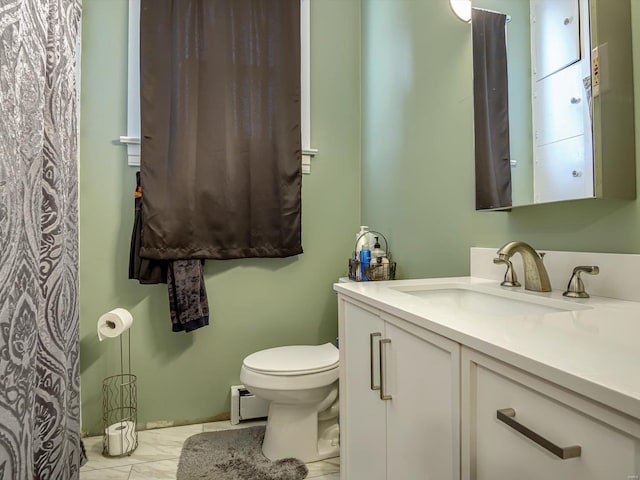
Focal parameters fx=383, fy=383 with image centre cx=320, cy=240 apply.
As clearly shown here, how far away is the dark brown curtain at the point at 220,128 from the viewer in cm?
197

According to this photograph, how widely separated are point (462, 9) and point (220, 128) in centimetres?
127

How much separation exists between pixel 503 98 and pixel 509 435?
103cm

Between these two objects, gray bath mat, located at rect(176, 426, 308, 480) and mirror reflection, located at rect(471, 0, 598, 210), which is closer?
mirror reflection, located at rect(471, 0, 598, 210)

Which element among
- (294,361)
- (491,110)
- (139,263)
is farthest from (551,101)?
(139,263)

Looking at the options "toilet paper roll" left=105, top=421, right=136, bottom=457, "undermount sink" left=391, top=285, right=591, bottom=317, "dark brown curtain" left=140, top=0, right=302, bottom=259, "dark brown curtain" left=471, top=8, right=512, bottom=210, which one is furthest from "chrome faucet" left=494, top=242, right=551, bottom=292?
"toilet paper roll" left=105, top=421, right=136, bottom=457

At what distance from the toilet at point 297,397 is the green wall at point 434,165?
62cm

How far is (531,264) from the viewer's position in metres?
1.03

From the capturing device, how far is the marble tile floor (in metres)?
1.61

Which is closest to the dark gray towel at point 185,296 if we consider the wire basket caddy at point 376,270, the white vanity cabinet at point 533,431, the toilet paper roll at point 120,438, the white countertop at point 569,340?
the toilet paper roll at point 120,438

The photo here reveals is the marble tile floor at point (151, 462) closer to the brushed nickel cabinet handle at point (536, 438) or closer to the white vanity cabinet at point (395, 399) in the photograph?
the white vanity cabinet at point (395, 399)

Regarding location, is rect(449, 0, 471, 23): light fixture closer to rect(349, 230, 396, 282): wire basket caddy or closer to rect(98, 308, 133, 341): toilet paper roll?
rect(349, 230, 396, 282): wire basket caddy

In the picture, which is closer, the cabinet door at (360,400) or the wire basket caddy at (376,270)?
the cabinet door at (360,400)

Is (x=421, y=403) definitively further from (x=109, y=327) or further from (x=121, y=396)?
(x=121, y=396)

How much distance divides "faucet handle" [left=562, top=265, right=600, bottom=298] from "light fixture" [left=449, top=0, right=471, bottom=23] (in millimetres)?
1027
